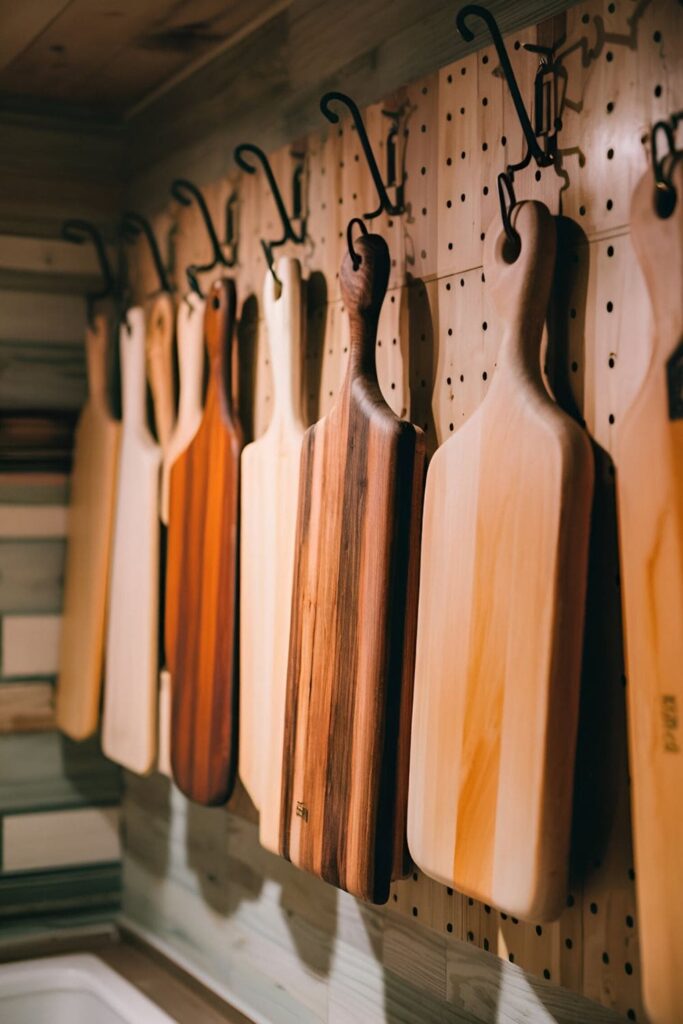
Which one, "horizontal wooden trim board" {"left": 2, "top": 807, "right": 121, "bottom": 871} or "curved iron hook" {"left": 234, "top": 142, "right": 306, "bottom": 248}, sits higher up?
"curved iron hook" {"left": 234, "top": 142, "right": 306, "bottom": 248}

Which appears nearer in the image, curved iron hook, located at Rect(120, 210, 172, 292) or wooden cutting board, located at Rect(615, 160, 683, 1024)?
wooden cutting board, located at Rect(615, 160, 683, 1024)

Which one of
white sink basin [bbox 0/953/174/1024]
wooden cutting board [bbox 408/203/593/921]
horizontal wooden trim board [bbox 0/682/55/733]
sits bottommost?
white sink basin [bbox 0/953/174/1024]

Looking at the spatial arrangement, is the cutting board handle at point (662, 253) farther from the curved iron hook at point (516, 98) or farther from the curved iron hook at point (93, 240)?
the curved iron hook at point (93, 240)

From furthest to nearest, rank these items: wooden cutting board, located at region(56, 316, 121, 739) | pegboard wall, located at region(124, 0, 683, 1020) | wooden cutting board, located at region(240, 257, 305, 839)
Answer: wooden cutting board, located at region(56, 316, 121, 739) < wooden cutting board, located at region(240, 257, 305, 839) < pegboard wall, located at region(124, 0, 683, 1020)

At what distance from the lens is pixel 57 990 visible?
5.84 ft

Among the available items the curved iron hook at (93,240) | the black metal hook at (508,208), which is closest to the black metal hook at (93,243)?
the curved iron hook at (93,240)

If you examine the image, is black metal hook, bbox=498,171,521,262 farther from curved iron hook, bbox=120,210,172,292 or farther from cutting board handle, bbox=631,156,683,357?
curved iron hook, bbox=120,210,172,292

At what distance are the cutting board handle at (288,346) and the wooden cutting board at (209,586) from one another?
127mm

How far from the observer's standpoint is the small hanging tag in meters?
0.86

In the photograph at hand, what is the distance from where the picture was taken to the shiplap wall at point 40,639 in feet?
6.49

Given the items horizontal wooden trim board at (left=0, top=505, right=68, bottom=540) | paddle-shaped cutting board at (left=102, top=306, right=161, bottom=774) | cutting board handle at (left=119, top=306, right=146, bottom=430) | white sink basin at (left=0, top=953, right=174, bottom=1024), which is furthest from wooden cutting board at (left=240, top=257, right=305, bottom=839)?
horizontal wooden trim board at (left=0, top=505, right=68, bottom=540)

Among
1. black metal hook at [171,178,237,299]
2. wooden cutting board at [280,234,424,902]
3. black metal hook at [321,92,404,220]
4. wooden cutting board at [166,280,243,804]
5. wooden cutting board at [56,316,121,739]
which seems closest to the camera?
wooden cutting board at [280,234,424,902]

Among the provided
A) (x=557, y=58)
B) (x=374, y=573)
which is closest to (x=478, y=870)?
(x=374, y=573)

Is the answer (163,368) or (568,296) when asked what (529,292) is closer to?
(568,296)
